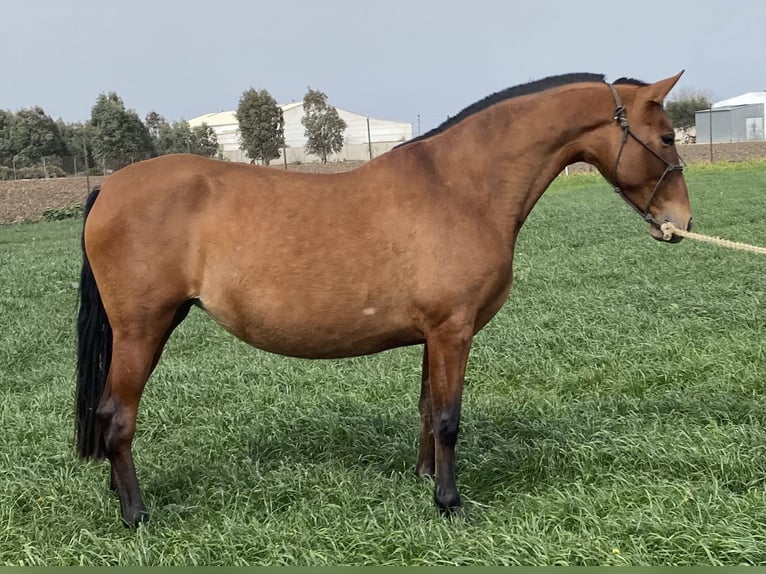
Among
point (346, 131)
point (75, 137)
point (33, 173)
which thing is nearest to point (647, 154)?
point (33, 173)

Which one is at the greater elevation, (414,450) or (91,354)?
(91,354)

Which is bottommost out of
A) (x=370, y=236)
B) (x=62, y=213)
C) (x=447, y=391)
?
(x=447, y=391)

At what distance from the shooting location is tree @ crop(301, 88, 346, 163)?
51.6 meters

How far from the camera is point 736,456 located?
369 cm

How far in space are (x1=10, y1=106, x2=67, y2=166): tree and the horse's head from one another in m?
48.2

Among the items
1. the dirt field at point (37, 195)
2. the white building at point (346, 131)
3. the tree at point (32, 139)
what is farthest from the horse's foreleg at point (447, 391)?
the white building at point (346, 131)

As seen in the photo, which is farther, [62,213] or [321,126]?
[321,126]

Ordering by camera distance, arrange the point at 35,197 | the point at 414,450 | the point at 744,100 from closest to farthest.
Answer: the point at 414,450
the point at 35,197
the point at 744,100

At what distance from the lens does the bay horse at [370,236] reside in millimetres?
3412

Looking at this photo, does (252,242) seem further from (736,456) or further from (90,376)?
(736,456)

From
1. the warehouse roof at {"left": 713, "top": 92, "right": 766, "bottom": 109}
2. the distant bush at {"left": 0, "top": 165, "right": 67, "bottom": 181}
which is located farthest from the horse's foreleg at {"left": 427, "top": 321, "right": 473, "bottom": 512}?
the warehouse roof at {"left": 713, "top": 92, "right": 766, "bottom": 109}

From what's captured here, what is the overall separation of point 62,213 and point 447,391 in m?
28.2

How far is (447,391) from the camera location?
136 inches

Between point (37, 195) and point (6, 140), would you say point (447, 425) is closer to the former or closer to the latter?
point (37, 195)
